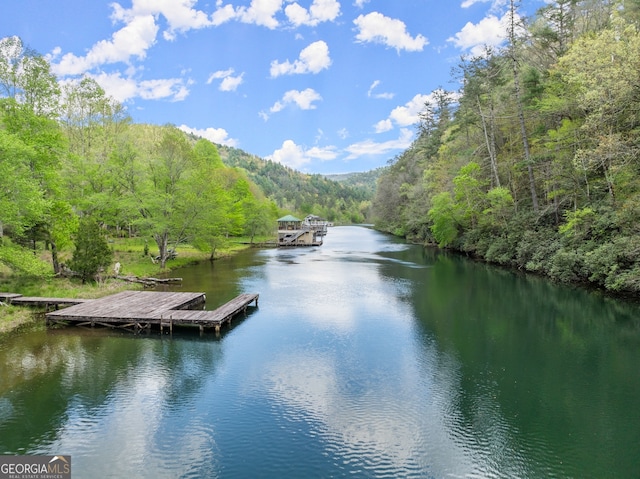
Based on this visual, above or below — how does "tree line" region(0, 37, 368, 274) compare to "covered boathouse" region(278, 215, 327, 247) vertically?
above

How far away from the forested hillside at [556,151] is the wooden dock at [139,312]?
18998 millimetres

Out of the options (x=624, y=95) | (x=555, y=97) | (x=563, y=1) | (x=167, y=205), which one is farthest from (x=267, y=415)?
(x=563, y=1)

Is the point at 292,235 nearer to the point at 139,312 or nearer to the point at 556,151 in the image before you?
the point at 556,151

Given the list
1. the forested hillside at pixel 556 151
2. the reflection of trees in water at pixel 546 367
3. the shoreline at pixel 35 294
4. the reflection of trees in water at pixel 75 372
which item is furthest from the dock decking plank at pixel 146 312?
the forested hillside at pixel 556 151

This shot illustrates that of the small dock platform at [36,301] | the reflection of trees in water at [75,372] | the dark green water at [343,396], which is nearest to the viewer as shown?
the dark green water at [343,396]

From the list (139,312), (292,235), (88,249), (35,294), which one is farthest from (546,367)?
(292,235)

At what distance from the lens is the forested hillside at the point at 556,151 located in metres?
19.6

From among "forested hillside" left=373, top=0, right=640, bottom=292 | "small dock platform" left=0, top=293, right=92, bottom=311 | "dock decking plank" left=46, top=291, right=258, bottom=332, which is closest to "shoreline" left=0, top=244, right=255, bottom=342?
"small dock platform" left=0, top=293, right=92, bottom=311

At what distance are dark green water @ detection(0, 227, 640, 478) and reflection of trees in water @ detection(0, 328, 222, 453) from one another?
6cm

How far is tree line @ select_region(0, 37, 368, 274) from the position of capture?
58.1 ft

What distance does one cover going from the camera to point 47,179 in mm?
21156

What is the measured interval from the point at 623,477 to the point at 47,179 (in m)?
25.8

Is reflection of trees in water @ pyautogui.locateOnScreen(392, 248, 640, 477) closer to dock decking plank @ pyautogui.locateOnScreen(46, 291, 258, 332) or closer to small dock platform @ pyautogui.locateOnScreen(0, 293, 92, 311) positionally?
dock decking plank @ pyautogui.locateOnScreen(46, 291, 258, 332)

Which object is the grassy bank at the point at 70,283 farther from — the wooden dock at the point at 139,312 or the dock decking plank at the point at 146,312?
the dock decking plank at the point at 146,312
